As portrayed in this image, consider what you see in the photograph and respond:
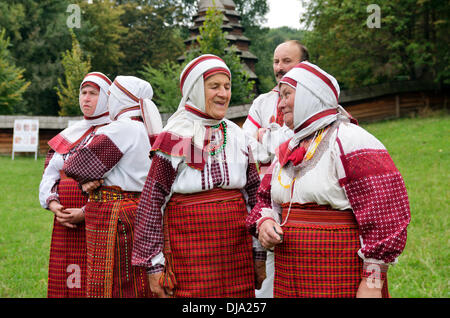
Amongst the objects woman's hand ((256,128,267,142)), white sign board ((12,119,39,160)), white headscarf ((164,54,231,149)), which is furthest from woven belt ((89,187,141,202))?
white sign board ((12,119,39,160))

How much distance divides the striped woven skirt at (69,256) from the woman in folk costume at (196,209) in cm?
114

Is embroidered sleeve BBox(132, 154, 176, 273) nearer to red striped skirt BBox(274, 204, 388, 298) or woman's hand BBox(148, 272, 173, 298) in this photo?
woman's hand BBox(148, 272, 173, 298)

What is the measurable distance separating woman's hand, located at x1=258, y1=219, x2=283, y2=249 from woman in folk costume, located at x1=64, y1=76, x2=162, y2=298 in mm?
1167

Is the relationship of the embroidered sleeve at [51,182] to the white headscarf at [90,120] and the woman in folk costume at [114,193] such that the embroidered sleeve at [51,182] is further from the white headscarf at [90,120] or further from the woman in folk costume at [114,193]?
the woman in folk costume at [114,193]

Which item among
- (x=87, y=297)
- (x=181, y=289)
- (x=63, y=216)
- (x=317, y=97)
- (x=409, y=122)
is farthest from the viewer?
(x=409, y=122)

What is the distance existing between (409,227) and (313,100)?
4952 mm

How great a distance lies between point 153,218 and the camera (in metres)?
2.59

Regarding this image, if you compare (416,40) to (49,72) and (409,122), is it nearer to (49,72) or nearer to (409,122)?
(409,122)

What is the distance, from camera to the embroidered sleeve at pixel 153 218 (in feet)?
8.46

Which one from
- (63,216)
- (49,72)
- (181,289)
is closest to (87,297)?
(63,216)

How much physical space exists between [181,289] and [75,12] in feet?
10.2

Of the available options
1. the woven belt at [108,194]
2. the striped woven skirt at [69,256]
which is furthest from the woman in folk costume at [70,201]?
the woven belt at [108,194]

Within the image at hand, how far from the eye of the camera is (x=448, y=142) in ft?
40.5

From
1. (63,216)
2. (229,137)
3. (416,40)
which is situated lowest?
(63,216)
